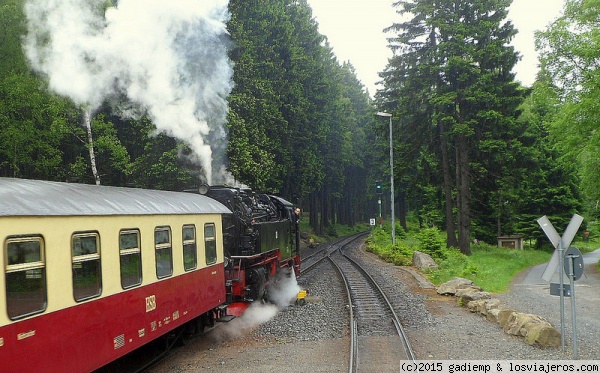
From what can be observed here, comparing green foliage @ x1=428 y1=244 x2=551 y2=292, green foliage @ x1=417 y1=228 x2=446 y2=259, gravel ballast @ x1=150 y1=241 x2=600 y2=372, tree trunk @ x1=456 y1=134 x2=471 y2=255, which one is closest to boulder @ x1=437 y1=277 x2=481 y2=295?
gravel ballast @ x1=150 y1=241 x2=600 y2=372

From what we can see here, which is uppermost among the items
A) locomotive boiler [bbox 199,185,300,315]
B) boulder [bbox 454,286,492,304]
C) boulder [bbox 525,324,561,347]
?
locomotive boiler [bbox 199,185,300,315]

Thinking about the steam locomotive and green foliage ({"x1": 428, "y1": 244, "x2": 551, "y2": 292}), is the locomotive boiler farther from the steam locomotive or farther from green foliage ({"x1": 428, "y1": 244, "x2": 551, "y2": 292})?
green foliage ({"x1": 428, "y1": 244, "x2": 551, "y2": 292})

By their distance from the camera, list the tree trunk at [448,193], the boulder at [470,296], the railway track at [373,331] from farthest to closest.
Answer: the tree trunk at [448,193] → the boulder at [470,296] → the railway track at [373,331]

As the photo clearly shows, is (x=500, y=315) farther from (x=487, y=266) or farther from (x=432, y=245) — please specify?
(x=432, y=245)

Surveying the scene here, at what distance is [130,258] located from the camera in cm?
730

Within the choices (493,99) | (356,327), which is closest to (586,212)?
(493,99)

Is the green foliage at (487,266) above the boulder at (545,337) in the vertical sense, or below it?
below

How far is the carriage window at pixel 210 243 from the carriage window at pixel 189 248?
565 millimetres

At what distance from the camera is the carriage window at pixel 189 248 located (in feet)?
30.1

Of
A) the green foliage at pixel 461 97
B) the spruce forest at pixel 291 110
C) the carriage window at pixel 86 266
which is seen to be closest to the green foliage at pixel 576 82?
the spruce forest at pixel 291 110

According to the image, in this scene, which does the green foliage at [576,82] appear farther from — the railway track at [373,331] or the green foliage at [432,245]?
the railway track at [373,331]

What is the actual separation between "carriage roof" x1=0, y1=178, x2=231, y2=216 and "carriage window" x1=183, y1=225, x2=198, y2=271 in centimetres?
34

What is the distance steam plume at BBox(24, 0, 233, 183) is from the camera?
15297 mm

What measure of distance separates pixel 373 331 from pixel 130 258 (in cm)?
598
